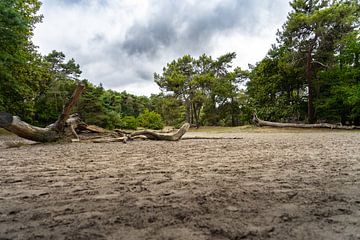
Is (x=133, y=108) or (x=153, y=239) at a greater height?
(x=133, y=108)

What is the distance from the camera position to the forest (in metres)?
14.8

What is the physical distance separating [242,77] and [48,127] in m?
25.6

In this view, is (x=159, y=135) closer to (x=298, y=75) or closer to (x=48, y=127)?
Result: (x=48, y=127)

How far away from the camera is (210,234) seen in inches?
59.3

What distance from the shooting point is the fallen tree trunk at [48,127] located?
23.5ft

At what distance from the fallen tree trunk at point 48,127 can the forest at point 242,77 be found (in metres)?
5.34

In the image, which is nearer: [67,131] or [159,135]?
[67,131]

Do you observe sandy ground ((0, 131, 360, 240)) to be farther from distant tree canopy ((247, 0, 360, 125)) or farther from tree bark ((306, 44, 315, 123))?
tree bark ((306, 44, 315, 123))

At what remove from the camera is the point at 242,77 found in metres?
30.8

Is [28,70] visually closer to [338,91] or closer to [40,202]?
[40,202]

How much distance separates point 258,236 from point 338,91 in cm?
1957

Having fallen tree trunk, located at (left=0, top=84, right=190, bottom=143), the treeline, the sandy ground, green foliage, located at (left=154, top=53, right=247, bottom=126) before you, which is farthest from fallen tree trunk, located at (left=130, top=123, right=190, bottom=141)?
green foliage, located at (left=154, top=53, right=247, bottom=126)

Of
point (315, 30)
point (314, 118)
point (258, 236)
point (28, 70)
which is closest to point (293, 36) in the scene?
point (315, 30)

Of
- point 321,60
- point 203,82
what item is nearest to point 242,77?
point 203,82
